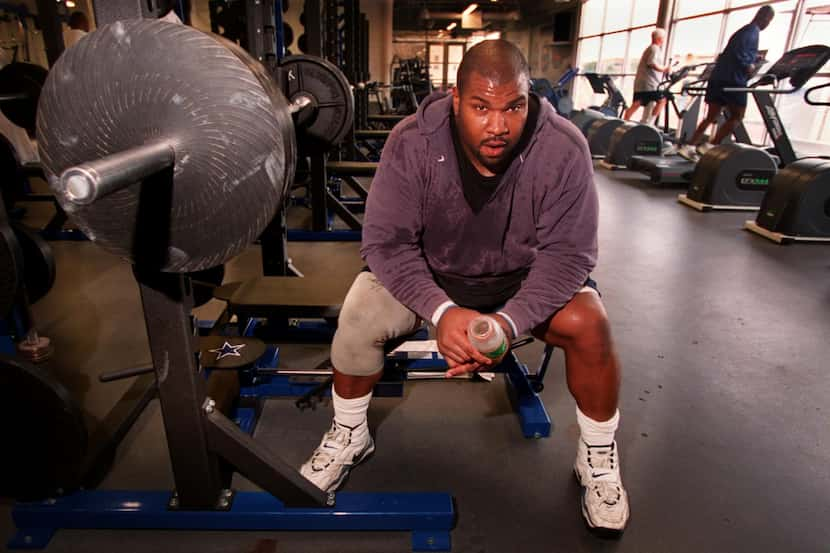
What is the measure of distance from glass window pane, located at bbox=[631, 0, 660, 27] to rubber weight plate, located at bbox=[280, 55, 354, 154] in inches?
275

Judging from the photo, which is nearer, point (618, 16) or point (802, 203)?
point (802, 203)

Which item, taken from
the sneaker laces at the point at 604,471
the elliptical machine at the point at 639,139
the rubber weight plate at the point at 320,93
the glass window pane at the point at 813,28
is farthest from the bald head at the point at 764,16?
the sneaker laces at the point at 604,471

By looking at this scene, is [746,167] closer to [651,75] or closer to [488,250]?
[651,75]

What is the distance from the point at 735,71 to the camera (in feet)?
14.6

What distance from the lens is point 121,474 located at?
4.12ft

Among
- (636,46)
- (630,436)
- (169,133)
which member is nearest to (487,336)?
(169,133)

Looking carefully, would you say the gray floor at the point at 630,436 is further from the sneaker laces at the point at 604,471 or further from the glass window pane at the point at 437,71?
the glass window pane at the point at 437,71

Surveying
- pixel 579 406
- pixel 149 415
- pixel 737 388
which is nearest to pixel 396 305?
pixel 579 406

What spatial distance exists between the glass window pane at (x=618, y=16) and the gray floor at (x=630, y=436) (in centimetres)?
777

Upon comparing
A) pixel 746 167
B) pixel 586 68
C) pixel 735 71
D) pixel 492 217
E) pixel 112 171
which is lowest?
pixel 746 167

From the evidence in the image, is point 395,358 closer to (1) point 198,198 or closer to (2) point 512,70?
(2) point 512,70

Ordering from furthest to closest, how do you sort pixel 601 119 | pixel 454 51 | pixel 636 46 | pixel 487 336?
pixel 454 51 < pixel 636 46 < pixel 601 119 < pixel 487 336

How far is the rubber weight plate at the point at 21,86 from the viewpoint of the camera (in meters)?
2.52

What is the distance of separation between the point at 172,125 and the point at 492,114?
1.96ft
